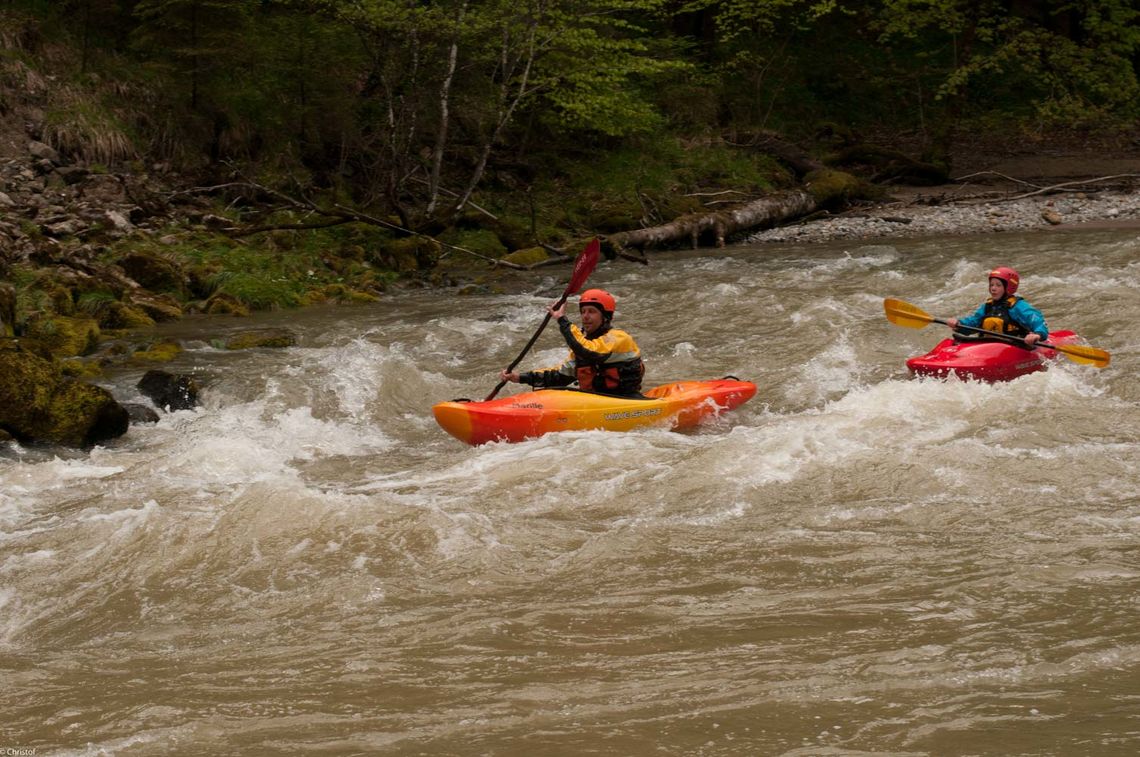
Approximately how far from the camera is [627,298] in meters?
12.0

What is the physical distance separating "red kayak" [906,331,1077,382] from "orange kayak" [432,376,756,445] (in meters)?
1.79

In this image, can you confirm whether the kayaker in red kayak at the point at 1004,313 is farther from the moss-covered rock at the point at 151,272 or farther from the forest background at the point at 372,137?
the moss-covered rock at the point at 151,272

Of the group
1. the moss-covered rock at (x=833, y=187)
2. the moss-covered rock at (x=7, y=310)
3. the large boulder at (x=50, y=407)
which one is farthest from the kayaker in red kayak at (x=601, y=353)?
the moss-covered rock at (x=833, y=187)

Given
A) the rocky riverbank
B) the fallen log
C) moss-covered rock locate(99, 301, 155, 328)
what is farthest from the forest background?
the rocky riverbank

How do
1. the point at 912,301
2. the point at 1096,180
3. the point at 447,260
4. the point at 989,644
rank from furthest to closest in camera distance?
the point at 1096,180 < the point at 447,260 < the point at 912,301 < the point at 989,644

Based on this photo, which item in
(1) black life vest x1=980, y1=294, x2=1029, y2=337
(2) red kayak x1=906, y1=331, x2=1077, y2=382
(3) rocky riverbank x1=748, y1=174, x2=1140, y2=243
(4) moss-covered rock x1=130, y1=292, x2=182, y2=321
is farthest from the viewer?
(3) rocky riverbank x1=748, y1=174, x2=1140, y2=243

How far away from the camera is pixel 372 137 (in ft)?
52.6

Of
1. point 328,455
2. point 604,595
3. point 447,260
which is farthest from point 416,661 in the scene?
point 447,260

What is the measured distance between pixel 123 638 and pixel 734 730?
2.33 m

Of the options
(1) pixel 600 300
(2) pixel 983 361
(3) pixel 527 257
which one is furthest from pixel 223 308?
(2) pixel 983 361

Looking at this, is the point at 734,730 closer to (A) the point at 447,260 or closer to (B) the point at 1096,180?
(A) the point at 447,260

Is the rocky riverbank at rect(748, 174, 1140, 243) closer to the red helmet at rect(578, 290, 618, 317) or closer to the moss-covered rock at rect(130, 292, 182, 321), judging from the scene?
the moss-covered rock at rect(130, 292, 182, 321)

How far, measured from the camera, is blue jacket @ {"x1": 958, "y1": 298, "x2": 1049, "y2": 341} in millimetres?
8164

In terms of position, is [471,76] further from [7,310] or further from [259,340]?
[7,310]
